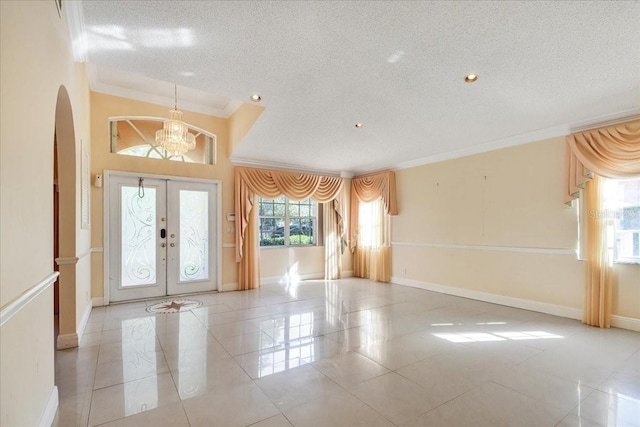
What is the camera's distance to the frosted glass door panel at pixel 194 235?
5.45m

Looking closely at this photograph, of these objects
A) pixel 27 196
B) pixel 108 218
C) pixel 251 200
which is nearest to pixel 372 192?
pixel 251 200

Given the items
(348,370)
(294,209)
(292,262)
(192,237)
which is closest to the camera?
(348,370)

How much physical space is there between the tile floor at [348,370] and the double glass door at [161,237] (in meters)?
0.83

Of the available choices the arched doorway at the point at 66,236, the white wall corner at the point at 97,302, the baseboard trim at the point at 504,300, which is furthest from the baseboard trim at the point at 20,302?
the baseboard trim at the point at 504,300

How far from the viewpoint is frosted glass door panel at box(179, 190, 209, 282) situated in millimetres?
5453

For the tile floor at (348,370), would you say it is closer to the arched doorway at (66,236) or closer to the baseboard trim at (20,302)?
the arched doorway at (66,236)

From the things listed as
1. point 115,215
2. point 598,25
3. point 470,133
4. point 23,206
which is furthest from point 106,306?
point 598,25

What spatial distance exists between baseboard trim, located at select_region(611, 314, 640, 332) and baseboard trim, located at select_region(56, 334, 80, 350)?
6.07 meters

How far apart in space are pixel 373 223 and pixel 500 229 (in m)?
2.71

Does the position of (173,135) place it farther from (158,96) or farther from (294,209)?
(294,209)

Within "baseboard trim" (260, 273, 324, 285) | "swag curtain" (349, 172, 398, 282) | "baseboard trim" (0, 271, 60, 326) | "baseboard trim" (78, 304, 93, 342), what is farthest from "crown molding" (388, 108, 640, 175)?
"baseboard trim" (78, 304, 93, 342)

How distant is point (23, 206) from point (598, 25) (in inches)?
151

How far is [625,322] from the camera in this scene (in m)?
3.60

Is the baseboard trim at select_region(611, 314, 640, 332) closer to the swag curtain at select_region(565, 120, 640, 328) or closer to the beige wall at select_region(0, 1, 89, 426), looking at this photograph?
the swag curtain at select_region(565, 120, 640, 328)
